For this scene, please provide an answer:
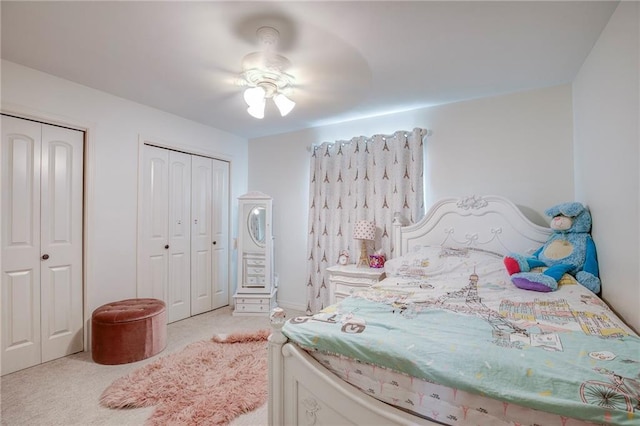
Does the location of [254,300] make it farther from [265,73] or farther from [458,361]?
[458,361]

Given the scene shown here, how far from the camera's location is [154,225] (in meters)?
3.36

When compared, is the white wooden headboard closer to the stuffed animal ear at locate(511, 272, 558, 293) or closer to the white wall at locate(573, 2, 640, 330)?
the white wall at locate(573, 2, 640, 330)

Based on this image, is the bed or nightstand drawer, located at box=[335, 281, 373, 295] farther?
nightstand drawer, located at box=[335, 281, 373, 295]

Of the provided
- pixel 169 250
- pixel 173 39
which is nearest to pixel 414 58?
pixel 173 39

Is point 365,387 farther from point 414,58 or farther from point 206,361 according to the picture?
point 414,58

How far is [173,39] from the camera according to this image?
78.7 inches

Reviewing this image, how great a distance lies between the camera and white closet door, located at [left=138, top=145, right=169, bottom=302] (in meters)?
3.25

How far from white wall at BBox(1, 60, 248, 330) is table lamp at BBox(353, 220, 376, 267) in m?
2.39

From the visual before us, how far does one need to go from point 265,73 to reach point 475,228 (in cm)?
228

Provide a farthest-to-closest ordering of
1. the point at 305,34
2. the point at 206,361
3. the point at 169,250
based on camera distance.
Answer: the point at 169,250 < the point at 206,361 < the point at 305,34

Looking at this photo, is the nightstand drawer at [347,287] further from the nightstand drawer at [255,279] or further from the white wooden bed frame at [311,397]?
the white wooden bed frame at [311,397]

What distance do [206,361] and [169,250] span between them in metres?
1.51

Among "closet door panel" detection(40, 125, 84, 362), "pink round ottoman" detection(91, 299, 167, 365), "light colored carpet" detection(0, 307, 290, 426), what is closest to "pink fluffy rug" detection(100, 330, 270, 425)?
"light colored carpet" detection(0, 307, 290, 426)

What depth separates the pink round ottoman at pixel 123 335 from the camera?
98.2 inches
